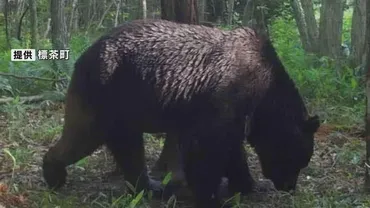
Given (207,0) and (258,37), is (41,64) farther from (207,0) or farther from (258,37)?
(207,0)

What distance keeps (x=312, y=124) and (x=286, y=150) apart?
1.10 ft

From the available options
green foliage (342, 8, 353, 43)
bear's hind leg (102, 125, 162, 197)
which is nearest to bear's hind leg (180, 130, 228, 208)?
bear's hind leg (102, 125, 162, 197)

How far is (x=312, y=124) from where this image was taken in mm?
6031

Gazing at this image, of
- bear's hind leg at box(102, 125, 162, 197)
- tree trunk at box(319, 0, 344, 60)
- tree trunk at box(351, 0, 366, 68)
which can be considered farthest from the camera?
tree trunk at box(319, 0, 344, 60)

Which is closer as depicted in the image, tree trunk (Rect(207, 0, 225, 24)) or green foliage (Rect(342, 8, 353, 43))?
green foliage (Rect(342, 8, 353, 43))

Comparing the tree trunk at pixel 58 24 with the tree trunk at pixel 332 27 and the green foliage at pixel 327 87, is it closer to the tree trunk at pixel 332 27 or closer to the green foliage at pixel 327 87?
the green foliage at pixel 327 87

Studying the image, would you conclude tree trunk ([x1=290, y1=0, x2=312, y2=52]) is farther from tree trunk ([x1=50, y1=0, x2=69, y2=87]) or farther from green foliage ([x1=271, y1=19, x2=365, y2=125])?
tree trunk ([x1=50, y1=0, x2=69, y2=87])

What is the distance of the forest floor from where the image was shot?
5.85m

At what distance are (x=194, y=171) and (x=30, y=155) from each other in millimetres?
2361

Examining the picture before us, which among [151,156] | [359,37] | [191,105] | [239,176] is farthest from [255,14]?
[191,105]

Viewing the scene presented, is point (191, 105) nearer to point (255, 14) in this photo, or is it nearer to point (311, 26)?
point (311, 26)

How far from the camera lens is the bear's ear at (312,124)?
6.03 metres

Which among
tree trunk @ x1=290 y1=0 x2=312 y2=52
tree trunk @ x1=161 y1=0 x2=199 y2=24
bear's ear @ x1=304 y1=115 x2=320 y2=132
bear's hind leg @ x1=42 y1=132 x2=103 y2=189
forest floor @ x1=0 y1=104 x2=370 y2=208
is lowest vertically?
forest floor @ x1=0 y1=104 x2=370 y2=208

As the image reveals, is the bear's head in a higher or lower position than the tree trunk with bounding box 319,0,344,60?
lower
